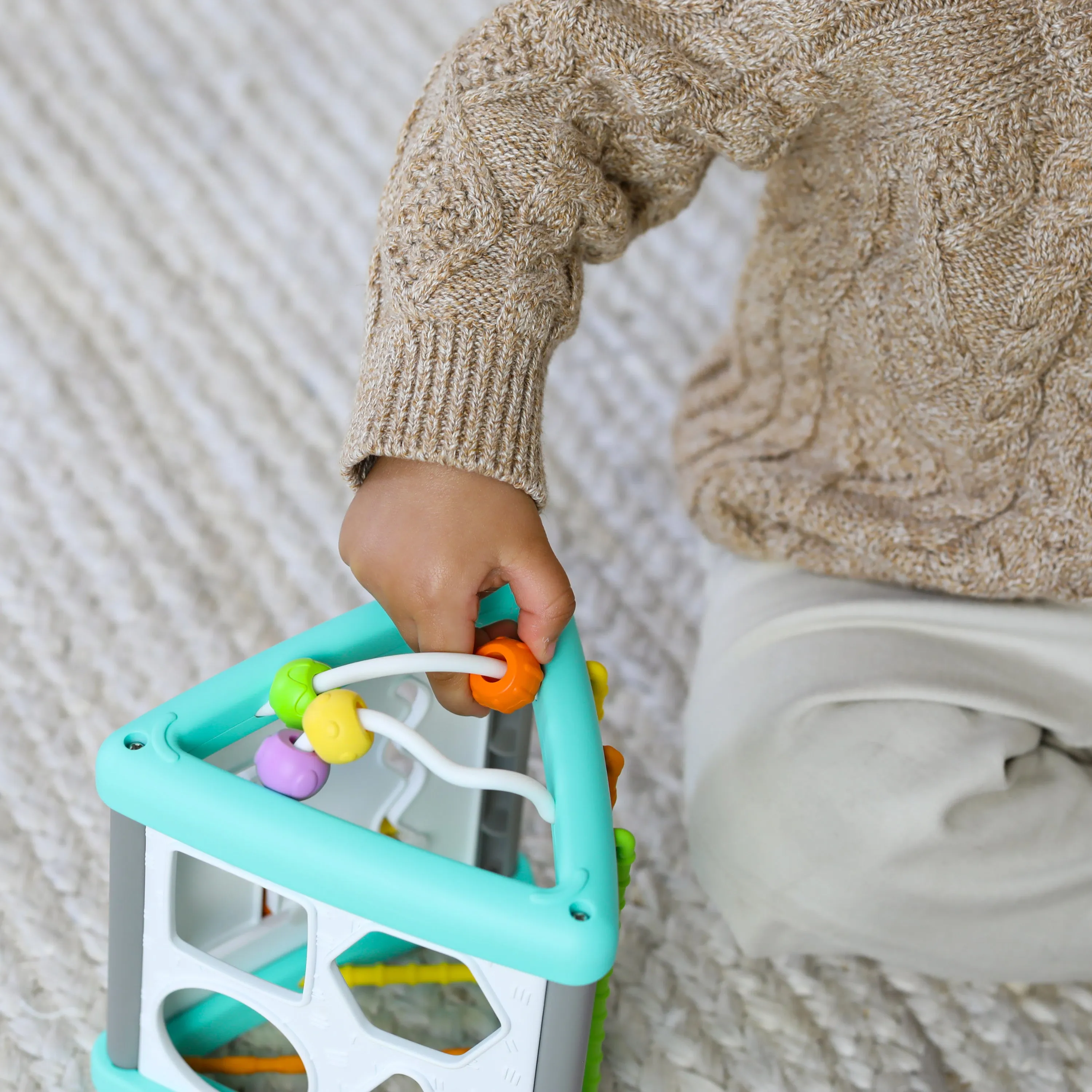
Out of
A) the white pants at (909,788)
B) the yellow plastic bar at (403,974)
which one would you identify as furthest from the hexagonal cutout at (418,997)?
the white pants at (909,788)

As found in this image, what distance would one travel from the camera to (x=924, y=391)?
1.82ft

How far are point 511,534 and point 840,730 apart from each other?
197 millimetres

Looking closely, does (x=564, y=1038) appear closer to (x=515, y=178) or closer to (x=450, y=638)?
(x=450, y=638)

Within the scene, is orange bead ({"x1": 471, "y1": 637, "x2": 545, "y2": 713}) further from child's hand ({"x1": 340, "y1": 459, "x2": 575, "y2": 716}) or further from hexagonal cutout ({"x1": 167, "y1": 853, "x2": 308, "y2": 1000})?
hexagonal cutout ({"x1": 167, "y1": 853, "x2": 308, "y2": 1000})

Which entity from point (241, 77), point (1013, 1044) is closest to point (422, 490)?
point (1013, 1044)

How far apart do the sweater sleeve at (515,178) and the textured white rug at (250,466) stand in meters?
0.25

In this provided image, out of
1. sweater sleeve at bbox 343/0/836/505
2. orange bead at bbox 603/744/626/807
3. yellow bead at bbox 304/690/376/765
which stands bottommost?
orange bead at bbox 603/744/626/807

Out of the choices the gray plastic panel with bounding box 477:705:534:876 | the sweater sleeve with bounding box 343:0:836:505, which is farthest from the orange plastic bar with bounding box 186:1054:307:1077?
the sweater sleeve with bounding box 343:0:836:505

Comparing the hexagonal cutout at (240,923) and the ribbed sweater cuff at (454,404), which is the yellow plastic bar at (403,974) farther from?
the ribbed sweater cuff at (454,404)

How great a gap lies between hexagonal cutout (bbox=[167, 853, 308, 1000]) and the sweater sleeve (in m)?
0.17

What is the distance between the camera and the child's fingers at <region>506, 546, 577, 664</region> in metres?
0.45

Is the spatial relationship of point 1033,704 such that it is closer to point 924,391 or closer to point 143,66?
point 924,391

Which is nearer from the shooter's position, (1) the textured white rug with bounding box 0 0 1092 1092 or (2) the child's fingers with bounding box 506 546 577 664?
(2) the child's fingers with bounding box 506 546 577 664

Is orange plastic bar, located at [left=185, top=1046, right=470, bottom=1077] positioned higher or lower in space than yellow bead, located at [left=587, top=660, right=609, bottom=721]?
lower
